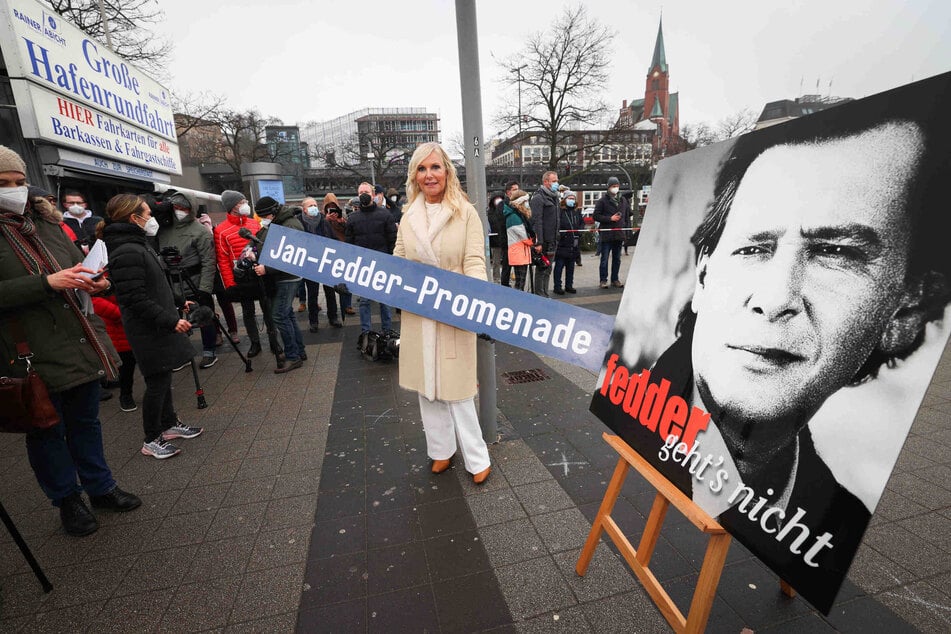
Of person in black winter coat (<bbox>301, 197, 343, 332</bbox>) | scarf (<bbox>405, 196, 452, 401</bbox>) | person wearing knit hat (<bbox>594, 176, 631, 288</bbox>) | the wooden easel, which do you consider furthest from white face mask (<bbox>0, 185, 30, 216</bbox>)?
person wearing knit hat (<bbox>594, 176, 631, 288</bbox>)

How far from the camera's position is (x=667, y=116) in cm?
7225

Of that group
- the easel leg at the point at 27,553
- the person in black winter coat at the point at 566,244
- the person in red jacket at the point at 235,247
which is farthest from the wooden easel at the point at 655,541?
the person in black winter coat at the point at 566,244

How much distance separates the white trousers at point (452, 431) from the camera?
2.77 metres

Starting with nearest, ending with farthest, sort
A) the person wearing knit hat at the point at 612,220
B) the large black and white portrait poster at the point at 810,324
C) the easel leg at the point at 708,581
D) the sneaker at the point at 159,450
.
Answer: the large black and white portrait poster at the point at 810,324 < the easel leg at the point at 708,581 < the sneaker at the point at 159,450 < the person wearing knit hat at the point at 612,220

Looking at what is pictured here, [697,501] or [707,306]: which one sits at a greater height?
[707,306]

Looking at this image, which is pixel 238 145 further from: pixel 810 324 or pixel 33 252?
pixel 810 324

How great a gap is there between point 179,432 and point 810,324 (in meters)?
4.22

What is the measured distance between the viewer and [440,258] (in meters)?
2.58

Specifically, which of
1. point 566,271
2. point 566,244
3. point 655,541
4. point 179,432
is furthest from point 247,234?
point 566,271

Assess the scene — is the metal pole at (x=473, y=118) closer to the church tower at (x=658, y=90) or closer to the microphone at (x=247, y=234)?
the microphone at (x=247, y=234)

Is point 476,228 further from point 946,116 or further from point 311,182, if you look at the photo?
point 311,182

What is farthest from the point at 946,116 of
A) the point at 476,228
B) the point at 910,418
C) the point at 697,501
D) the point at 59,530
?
the point at 59,530

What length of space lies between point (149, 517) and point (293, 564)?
1.13 metres

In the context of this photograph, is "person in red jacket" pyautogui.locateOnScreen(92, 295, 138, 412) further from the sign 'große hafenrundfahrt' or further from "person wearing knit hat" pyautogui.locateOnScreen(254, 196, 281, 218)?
the sign 'große hafenrundfahrt'
